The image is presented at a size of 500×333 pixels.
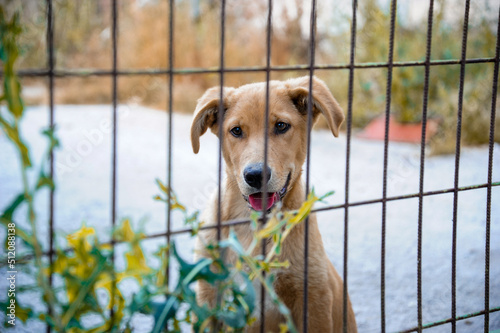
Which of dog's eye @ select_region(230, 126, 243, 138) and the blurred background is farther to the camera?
the blurred background

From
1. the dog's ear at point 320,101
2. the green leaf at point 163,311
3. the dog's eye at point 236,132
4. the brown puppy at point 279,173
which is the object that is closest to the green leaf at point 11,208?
the green leaf at point 163,311

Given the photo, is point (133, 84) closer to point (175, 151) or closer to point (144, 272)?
point (175, 151)

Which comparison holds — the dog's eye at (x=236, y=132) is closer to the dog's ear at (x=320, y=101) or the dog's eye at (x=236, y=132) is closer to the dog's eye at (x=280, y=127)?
the dog's eye at (x=280, y=127)

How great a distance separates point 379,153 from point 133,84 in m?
6.36

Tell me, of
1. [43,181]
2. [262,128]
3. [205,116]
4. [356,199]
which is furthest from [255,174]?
[356,199]

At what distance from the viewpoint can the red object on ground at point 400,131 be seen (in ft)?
29.8

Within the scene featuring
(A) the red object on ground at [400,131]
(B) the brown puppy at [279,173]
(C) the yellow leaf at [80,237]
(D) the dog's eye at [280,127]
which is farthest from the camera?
(A) the red object on ground at [400,131]

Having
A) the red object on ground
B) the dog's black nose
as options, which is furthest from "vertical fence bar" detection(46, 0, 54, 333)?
the red object on ground

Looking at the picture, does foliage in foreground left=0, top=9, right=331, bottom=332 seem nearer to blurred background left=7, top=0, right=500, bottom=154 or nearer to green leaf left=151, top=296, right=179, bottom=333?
green leaf left=151, top=296, right=179, bottom=333

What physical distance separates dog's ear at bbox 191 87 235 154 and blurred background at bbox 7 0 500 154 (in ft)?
17.5

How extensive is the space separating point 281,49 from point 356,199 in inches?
Result: 250

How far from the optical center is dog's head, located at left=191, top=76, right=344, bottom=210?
104 inches

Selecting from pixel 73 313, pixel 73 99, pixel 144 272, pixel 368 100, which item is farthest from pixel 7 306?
pixel 73 99

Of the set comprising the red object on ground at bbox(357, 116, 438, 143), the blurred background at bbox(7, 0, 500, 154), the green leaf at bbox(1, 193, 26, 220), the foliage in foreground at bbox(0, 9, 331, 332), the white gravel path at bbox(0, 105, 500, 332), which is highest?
the blurred background at bbox(7, 0, 500, 154)
